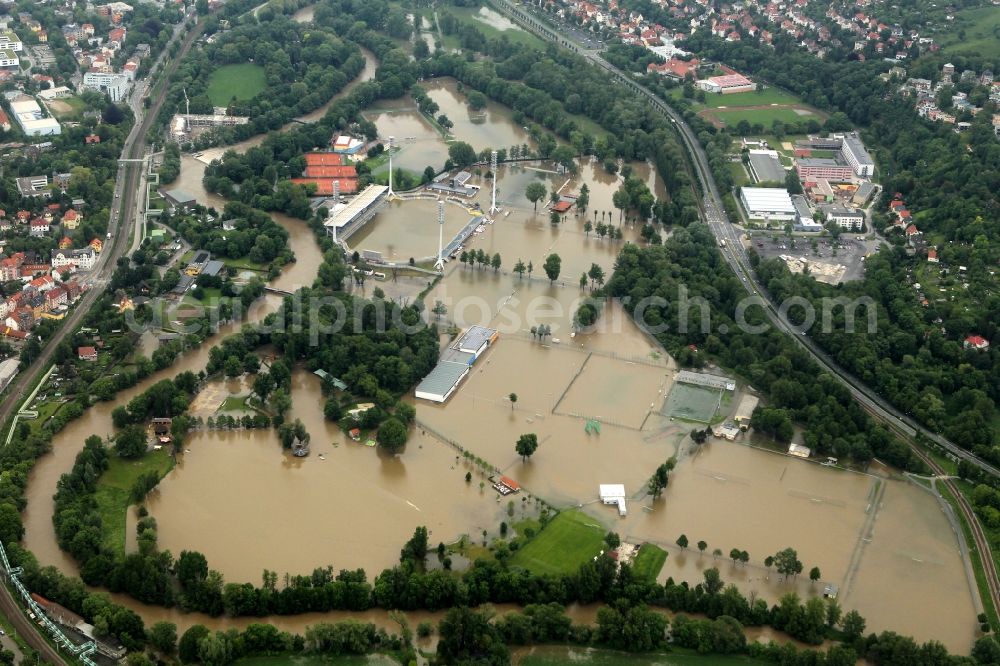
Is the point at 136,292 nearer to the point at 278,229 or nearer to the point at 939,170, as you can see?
the point at 278,229

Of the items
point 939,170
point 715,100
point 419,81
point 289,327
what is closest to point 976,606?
point 289,327

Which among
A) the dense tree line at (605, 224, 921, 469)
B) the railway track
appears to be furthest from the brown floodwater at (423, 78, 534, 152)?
the railway track

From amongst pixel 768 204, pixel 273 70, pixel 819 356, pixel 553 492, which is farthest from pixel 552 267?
pixel 273 70

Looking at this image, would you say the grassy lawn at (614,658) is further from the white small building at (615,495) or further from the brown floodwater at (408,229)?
the brown floodwater at (408,229)

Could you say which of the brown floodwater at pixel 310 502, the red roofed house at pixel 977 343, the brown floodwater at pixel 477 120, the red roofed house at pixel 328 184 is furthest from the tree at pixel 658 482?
the brown floodwater at pixel 477 120

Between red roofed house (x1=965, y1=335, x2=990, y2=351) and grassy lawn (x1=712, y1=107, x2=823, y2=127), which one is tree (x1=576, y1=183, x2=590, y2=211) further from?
red roofed house (x1=965, y1=335, x2=990, y2=351)

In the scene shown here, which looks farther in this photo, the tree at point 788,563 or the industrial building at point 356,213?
the industrial building at point 356,213
